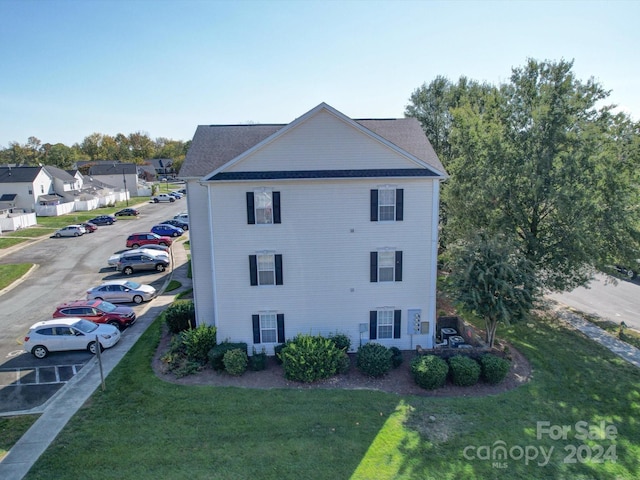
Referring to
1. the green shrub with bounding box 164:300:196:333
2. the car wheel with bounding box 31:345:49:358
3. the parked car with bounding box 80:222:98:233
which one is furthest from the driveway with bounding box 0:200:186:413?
the green shrub with bounding box 164:300:196:333

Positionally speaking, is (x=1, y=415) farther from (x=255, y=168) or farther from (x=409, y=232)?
(x=409, y=232)

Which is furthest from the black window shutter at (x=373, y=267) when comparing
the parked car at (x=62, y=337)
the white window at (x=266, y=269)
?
the parked car at (x=62, y=337)

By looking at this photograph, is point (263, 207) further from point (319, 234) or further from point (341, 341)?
point (341, 341)

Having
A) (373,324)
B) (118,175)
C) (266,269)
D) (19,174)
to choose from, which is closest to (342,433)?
(373,324)

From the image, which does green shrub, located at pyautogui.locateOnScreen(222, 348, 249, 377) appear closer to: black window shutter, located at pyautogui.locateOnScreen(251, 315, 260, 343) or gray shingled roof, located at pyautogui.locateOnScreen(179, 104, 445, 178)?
black window shutter, located at pyautogui.locateOnScreen(251, 315, 260, 343)

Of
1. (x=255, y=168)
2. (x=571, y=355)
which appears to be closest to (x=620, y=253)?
(x=571, y=355)

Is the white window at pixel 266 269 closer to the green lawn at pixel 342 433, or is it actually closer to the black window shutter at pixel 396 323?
the green lawn at pixel 342 433
